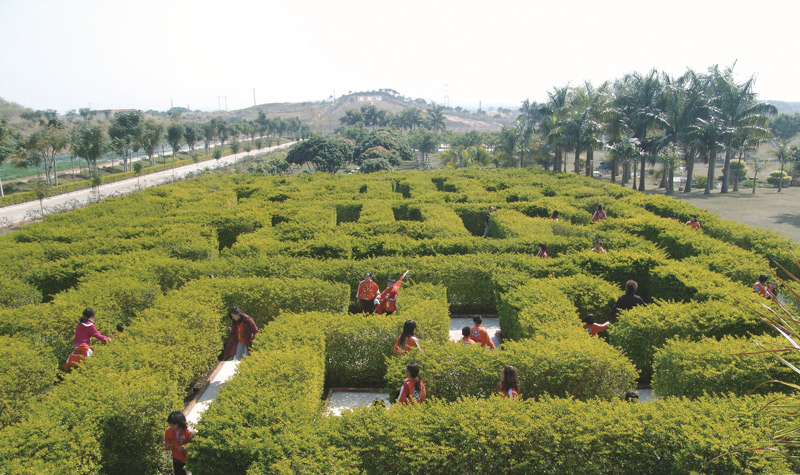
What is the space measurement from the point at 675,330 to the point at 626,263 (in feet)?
12.9

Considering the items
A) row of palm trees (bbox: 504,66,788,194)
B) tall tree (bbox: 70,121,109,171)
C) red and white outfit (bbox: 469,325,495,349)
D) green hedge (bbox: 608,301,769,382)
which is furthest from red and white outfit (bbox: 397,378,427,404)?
tall tree (bbox: 70,121,109,171)

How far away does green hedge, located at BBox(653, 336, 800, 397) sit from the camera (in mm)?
7082

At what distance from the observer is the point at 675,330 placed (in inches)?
344

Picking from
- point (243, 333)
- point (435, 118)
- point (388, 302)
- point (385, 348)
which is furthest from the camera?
point (435, 118)

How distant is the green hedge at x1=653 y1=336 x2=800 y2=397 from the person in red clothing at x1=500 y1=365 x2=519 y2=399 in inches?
114

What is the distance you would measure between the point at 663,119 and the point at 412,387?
3473 centimetres

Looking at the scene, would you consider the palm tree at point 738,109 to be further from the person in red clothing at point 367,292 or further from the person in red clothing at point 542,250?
the person in red clothing at point 367,292

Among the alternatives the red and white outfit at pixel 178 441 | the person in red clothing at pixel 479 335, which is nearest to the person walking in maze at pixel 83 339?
the red and white outfit at pixel 178 441

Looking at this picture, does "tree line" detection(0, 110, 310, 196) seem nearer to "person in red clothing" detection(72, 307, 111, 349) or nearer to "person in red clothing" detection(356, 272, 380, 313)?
"person in red clothing" detection(72, 307, 111, 349)

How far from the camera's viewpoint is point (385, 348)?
8.95m

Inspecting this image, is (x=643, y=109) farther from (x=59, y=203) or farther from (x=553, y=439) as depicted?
(x=59, y=203)

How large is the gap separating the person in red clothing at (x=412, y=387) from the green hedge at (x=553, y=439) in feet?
2.67

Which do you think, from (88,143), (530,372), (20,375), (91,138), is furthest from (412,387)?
(88,143)

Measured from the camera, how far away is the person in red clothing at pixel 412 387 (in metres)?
6.81
